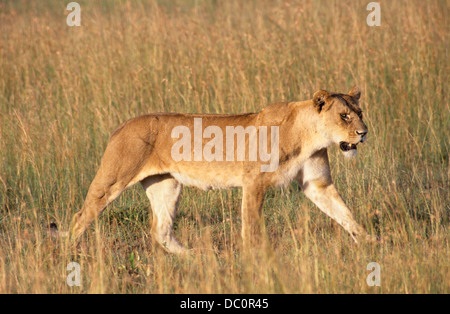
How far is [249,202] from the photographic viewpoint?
4855 mm

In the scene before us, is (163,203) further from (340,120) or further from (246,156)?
(340,120)

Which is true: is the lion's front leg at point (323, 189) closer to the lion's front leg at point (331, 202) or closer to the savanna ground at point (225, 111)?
the lion's front leg at point (331, 202)

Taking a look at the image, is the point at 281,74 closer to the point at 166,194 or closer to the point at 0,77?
the point at 166,194

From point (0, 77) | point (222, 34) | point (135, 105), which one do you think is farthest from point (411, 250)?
point (0, 77)

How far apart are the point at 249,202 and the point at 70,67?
446cm

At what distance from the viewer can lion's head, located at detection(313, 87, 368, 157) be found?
4840 mm

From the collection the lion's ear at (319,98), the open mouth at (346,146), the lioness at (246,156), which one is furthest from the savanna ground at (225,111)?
the lion's ear at (319,98)

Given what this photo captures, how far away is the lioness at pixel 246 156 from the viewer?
192 inches

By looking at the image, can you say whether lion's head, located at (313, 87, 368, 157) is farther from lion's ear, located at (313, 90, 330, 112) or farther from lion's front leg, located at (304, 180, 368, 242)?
lion's front leg, located at (304, 180, 368, 242)

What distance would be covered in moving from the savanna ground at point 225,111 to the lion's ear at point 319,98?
94cm

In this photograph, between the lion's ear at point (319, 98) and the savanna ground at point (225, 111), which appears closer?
the savanna ground at point (225, 111)

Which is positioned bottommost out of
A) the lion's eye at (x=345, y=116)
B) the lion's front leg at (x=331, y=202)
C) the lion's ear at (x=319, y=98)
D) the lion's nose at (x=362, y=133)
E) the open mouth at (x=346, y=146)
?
the lion's front leg at (x=331, y=202)

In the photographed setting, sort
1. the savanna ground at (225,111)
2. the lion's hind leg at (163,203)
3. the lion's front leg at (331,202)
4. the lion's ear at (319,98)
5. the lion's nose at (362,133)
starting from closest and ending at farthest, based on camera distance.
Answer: the savanna ground at (225,111)
the lion's nose at (362,133)
the lion's ear at (319,98)
the lion's front leg at (331,202)
the lion's hind leg at (163,203)

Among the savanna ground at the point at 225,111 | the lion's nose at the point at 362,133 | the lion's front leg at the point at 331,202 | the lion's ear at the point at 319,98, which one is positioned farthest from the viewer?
the lion's front leg at the point at 331,202
